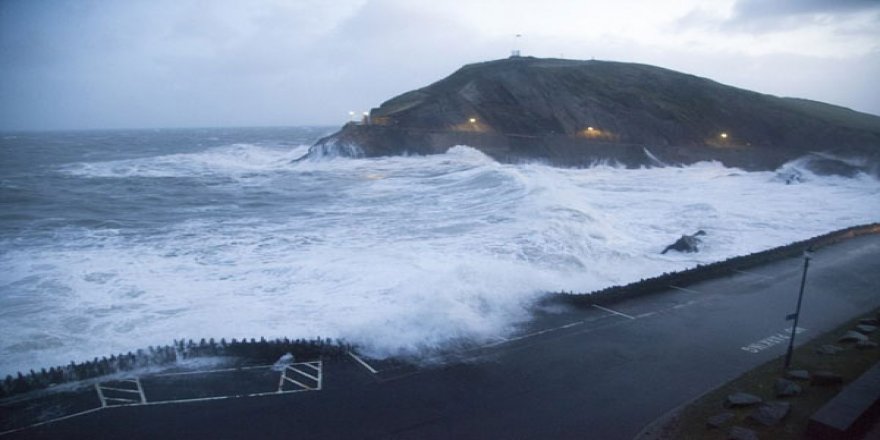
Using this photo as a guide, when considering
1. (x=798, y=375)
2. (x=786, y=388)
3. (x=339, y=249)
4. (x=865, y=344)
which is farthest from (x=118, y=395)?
(x=865, y=344)

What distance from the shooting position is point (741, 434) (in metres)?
7.02

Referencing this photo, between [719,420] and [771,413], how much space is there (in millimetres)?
735

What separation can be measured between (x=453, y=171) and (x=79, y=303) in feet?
Result: 119

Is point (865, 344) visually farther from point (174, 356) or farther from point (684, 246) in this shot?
point (174, 356)

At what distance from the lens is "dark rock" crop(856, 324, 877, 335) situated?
11430 millimetres

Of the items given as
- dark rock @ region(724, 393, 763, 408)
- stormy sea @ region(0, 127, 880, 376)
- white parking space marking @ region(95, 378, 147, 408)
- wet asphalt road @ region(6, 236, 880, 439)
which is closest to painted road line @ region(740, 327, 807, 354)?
wet asphalt road @ region(6, 236, 880, 439)

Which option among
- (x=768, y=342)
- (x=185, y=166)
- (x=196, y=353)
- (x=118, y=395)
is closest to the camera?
(x=118, y=395)

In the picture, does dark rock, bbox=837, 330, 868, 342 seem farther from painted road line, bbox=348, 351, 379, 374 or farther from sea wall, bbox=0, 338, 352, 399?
sea wall, bbox=0, 338, 352, 399

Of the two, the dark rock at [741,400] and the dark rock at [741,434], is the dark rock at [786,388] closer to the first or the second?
the dark rock at [741,400]

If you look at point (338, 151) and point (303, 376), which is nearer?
point (303, 376)

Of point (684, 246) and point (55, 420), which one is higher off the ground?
point (684, 246)

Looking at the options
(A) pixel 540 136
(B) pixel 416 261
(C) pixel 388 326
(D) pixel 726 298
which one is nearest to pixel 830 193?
(A) pixel 540 136

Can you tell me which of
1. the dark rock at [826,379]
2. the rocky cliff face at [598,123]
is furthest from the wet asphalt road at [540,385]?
the rocky cliff face at [598,123]

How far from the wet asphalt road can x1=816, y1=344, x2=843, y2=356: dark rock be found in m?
1.05
